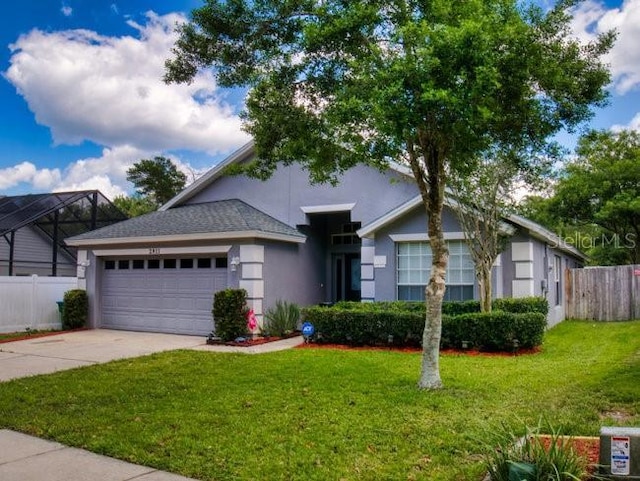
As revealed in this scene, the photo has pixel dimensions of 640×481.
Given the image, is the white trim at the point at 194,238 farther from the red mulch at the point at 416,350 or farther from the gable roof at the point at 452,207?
the red mulch at the point at 416,350

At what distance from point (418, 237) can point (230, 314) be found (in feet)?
18.1

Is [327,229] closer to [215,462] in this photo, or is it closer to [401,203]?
[401,203]

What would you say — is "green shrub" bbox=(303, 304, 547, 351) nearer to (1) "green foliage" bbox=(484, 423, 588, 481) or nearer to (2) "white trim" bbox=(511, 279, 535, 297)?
(2) "white trim" bbox=(511, 279, 535, 297)

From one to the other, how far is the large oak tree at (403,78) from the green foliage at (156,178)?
29574 millimetres

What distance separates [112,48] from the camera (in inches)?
562

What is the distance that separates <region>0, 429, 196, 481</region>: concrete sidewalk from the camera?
4.88m

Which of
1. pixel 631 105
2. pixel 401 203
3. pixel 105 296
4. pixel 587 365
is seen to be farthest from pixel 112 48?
pixel 631 105

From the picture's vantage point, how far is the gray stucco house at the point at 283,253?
48.7 feet

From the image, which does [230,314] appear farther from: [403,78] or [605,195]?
[605,195]

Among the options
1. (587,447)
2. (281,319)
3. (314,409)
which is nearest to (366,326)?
(281,319)

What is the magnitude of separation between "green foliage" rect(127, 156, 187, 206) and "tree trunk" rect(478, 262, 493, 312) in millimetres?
28148

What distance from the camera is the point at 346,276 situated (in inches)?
739
